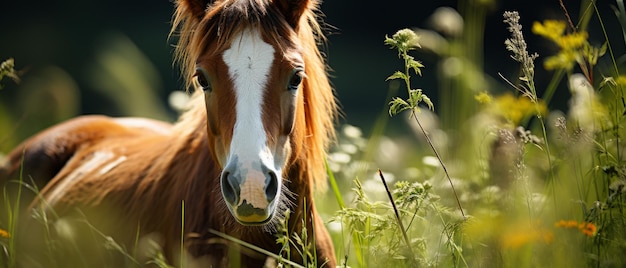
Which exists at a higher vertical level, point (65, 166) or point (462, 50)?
point (462, 50)

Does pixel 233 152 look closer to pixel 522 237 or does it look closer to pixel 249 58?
pixel 249 58

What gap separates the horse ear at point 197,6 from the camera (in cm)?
322

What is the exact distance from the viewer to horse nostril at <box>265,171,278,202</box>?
2701 millimetres

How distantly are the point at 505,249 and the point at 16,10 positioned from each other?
12.0 meters

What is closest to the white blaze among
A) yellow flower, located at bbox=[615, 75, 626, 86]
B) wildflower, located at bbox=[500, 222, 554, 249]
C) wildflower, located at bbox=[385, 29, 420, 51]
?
wildflower, located at bbox=[385, 29, 420, 51]

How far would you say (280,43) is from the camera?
298 cm

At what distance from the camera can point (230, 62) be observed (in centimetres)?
291

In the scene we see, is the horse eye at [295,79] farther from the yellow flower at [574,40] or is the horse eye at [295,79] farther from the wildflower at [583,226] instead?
the wildflower at [583,226]

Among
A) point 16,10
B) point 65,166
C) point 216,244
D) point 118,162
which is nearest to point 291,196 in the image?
point 216,244

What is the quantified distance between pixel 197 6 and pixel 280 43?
17.2 inches

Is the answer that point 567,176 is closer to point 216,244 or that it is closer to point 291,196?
point 291,196

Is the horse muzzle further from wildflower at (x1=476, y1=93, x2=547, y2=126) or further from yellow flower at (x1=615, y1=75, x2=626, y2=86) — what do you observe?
yellow flower at (x1=615, y1=75, x2=626, y2=86)

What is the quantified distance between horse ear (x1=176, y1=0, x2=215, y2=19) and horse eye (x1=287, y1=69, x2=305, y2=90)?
19.4 inches

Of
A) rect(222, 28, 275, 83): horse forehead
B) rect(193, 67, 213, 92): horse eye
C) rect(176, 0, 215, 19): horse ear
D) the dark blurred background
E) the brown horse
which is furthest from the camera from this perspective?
the dark blurred background
